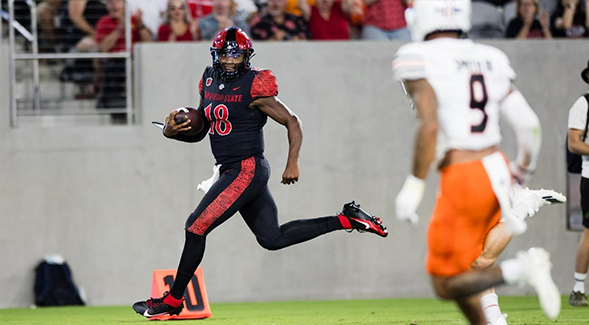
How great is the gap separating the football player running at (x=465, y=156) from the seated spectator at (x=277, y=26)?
19.1ft

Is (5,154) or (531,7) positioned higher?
(531,7)

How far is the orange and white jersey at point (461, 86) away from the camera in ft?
12.8

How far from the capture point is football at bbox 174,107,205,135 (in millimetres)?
6164

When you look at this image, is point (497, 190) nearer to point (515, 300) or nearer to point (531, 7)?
point (515, 300)

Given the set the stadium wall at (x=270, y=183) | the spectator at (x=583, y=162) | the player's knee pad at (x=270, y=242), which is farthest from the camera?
the stadium wall at (x=270, y=183)

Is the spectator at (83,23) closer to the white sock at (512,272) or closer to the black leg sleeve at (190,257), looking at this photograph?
the black leg sleeve at (190,257)

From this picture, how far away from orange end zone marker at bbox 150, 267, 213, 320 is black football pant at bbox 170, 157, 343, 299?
3.26 ft

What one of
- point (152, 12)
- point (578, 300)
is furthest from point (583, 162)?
→ point (152, 12)

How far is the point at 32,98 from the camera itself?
9547mm

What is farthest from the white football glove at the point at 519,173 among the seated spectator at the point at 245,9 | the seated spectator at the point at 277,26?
the seated spectator at the point at 245,9

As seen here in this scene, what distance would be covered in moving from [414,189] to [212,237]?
230 inches

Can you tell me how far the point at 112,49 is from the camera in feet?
31.3

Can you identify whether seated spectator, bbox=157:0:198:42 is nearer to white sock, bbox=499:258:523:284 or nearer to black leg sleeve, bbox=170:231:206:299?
black leg sleeve, bbox=170:231:206:299

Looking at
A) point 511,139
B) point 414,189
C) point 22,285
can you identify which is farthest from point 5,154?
point 414,189
